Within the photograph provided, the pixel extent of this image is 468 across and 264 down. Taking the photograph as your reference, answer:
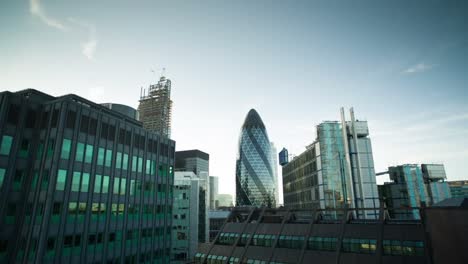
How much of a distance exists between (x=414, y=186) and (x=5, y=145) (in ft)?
307

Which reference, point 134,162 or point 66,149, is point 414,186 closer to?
point 134,162

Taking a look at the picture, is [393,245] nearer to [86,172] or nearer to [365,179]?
[365,179]

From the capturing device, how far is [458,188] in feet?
500

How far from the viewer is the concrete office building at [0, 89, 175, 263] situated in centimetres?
3378

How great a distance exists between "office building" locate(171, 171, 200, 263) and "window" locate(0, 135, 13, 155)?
5927 centimetres

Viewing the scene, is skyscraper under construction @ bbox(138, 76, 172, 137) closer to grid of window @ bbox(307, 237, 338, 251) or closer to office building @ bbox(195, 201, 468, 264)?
office building @ bbox(195, 201, 468, 264)

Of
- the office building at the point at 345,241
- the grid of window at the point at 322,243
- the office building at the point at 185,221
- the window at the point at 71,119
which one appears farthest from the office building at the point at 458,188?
the window at the point at 71,119

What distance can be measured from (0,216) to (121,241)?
18534 millimetres

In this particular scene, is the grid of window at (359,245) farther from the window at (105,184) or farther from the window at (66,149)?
the window at (66,149)

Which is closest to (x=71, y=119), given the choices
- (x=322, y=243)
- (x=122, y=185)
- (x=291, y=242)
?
(x=122, y=185)

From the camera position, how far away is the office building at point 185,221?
8312 cm

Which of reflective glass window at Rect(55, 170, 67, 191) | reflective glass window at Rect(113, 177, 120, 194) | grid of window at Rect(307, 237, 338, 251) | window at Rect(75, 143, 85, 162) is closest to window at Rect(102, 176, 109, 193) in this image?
reflective glass window at Rect(113, 177, 120, 194)

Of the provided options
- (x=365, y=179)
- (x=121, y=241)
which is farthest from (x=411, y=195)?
(x=121, y=241)

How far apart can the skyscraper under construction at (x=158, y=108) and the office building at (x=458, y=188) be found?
167m
